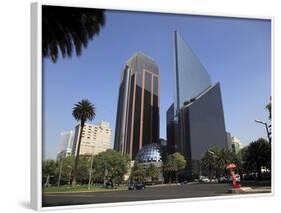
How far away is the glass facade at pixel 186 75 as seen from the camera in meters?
11.8

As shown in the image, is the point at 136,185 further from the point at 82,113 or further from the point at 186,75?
the point at 186,75

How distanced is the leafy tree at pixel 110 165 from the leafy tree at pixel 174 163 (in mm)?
835

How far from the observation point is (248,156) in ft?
41.3

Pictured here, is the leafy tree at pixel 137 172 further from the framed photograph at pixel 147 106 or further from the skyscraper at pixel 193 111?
the skyscraper at pixel 193 111

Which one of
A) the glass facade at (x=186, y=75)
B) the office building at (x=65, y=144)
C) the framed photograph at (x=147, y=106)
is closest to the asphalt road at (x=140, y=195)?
the framed photograph at (x=147, y=106)

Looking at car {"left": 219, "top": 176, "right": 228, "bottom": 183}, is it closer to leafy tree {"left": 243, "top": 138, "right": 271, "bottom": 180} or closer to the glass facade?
leafy tree {"left": 243, "top": 138, "right": 271, "bottom": 180}

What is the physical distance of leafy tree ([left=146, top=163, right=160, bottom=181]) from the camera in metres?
11.7

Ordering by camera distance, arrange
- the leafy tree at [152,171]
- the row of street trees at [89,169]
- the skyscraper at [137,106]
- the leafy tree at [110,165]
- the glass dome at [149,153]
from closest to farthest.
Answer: the row of street trees at [89,169], the leafy tree at [110,165], the skyscraper at [137,106], the glass dome at [149,153], the leafy tree at [152,171]

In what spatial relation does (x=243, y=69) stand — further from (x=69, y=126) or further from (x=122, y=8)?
(x=69, y=126)

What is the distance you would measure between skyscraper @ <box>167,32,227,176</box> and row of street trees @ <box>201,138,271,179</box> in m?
0.21

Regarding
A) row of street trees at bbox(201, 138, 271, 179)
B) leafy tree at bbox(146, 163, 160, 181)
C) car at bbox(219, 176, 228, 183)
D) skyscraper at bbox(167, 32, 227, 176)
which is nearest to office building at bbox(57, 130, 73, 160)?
leafy tree at bbox(146, 163, 160, 181)

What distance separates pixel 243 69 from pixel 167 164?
2.41 metres

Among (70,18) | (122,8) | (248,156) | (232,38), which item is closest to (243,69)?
(232,38)

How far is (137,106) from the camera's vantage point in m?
11.7
